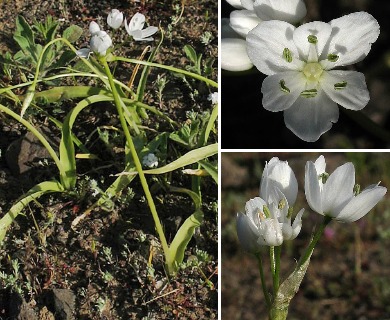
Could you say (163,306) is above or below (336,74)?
below

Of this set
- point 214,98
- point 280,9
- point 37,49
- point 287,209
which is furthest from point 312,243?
point 37,49

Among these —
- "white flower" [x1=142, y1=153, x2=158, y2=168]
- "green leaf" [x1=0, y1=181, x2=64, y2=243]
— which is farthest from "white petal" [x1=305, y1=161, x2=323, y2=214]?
"green leaf" [x1=0, y1=181, x2=64, y2=243]

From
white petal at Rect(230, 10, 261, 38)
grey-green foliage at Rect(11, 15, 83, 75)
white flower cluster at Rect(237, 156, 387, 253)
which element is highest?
white petal at Rect(230, 10, 261, 38)

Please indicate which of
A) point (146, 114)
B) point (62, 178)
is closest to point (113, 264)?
point (62, 178)

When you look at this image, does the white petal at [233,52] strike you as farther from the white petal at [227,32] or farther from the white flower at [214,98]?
the white flower at [214,98]

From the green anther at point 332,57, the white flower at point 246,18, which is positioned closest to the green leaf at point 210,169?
the white flower at point 246,18

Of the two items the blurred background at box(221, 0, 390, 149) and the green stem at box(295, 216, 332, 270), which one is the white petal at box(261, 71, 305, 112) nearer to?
the green stem at box(295, 216, 332, 270)

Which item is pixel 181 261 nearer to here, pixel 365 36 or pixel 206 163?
pixel 206 163
